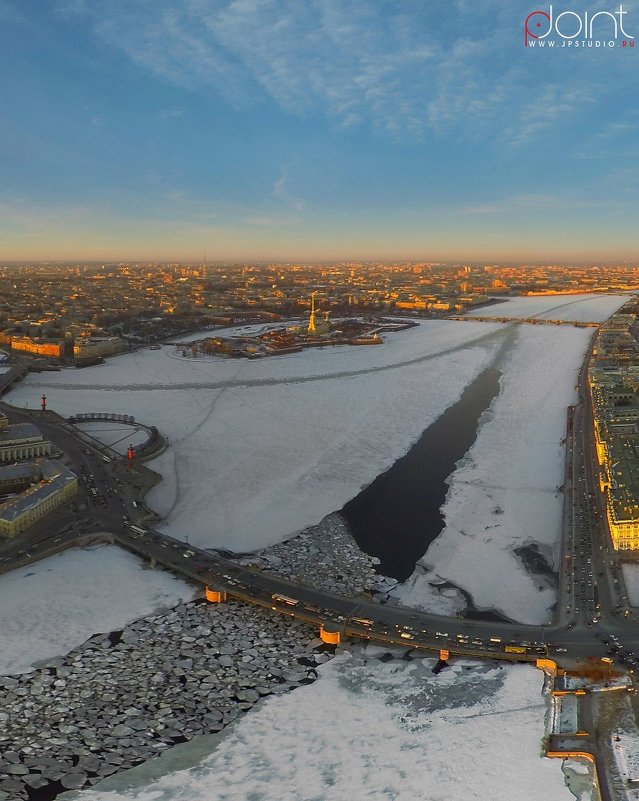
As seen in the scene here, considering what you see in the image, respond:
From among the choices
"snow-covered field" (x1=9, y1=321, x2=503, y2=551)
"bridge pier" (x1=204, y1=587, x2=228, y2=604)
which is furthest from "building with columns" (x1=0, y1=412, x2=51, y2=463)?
"bridge pier" (x1=204, y1=587, x2=228, y2=604)

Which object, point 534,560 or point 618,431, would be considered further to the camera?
point 618,431

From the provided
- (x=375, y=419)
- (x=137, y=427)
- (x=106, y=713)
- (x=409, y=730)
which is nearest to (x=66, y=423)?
(x=137, y=427)

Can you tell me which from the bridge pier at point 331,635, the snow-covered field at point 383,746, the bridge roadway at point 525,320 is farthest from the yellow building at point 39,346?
the bridge roadway at point 525,320

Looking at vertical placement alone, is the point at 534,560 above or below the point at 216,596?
below

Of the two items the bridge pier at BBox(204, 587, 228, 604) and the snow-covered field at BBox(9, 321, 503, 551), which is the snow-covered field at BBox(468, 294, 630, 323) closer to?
the snow-covered field at BBox(9, 321, 503, 551)

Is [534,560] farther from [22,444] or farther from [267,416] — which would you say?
[22,444]

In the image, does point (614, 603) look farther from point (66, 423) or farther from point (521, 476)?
point (66, 423)

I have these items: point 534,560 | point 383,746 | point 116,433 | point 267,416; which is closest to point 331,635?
point 383,746
